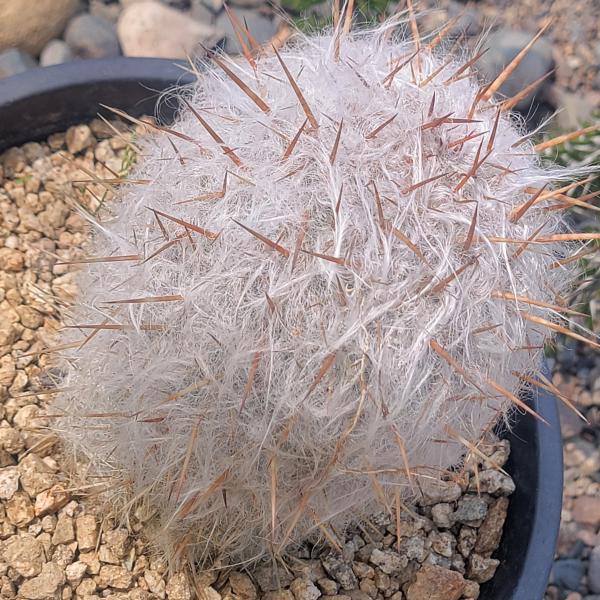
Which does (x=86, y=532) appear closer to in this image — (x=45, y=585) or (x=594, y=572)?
(x=45, y=585)

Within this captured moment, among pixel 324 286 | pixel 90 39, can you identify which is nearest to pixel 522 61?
pixel 90 39

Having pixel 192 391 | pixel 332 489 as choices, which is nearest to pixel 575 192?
Answer: pixel 332 489

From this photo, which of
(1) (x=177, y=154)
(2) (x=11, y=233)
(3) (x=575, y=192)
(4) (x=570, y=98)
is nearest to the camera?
(1) (x=177, y=154)

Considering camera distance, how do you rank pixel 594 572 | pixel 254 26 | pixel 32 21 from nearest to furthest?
pixel 594 572 → pixel 32 21 → pixel 254 26

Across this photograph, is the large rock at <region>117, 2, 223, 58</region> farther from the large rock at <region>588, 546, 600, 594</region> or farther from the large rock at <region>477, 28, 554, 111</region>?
Answer: the large rock at <region>588, 546, 600, 594</region>

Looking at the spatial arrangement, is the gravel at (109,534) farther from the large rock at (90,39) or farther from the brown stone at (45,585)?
the large rock at (90,39)

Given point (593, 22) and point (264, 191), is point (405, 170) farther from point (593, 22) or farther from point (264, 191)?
point (593, 22)

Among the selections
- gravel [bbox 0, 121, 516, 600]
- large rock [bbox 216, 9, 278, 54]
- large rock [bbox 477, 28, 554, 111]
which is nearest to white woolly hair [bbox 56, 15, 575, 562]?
gravel [bbox 0, 121, 516, 600]
